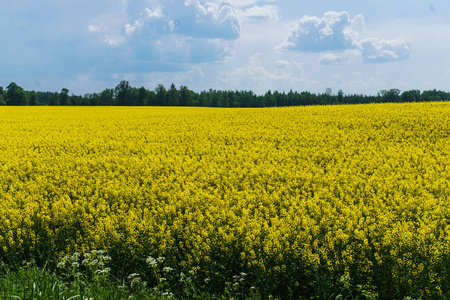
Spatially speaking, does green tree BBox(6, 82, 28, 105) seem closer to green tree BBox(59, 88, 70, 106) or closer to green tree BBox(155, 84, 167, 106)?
green tree BBox(59, 88, 70, 106)

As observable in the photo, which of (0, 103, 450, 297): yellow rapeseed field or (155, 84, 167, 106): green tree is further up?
(155, 84, 167, 106): green tree

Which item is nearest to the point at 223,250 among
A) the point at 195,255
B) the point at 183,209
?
A: the point at 195,255

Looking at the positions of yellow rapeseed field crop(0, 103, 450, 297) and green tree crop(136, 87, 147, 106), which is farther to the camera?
green tree crop(136, 87, 147, 106)

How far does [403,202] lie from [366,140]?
9.42m

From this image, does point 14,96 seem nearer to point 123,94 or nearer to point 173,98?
point 123,94

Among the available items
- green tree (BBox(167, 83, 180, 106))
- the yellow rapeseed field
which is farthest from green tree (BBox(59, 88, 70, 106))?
the yellow rapeseed field

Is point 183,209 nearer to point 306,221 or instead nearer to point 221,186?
point 221,186

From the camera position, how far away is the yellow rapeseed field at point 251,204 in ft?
21.0

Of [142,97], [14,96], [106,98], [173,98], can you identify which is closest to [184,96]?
[173,98]

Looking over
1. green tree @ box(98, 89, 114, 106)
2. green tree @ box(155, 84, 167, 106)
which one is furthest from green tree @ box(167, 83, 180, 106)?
green tree @ box(98, 89, 114, 106)

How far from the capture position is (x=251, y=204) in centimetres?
893

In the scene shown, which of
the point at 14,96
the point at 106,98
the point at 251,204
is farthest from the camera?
the point at 106,98

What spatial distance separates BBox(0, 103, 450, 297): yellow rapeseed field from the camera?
6.40 meters

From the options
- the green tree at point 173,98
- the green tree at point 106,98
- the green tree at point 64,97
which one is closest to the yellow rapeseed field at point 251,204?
the green tree at point 173,98
